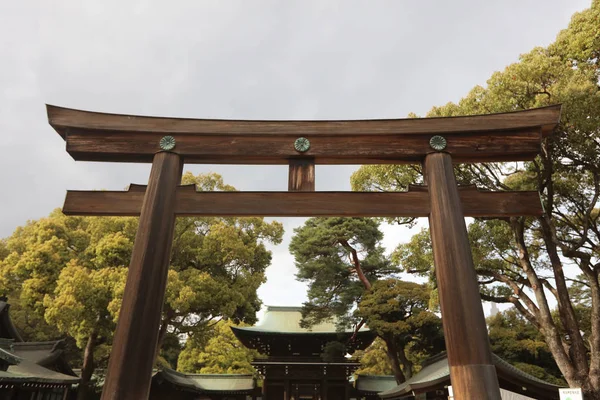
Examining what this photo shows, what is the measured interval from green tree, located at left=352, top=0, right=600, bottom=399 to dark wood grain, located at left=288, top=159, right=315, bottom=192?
6.64 metres

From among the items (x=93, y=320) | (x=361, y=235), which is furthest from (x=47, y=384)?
(x=361, y=235)

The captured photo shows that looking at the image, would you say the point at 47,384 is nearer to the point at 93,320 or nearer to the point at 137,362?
the point at 93,320

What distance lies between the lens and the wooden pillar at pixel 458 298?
11.9ft

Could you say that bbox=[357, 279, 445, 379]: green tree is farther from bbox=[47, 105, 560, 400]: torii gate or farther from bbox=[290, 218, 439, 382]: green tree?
bbox=[47, 105, 560, 400]: torii gate

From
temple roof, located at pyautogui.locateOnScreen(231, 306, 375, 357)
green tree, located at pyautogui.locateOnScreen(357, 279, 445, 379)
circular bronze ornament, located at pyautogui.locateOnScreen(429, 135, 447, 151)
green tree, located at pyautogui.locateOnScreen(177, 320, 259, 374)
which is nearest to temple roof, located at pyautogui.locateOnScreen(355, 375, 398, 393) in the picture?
temple roof, located at pyautogui.locateOnScreen(231, 306, 375, 357)

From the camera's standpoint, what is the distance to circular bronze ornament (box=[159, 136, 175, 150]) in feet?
15.6

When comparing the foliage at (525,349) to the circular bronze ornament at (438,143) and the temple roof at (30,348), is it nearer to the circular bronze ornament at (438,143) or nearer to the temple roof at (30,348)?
the circular bronze ornament at (438,143)

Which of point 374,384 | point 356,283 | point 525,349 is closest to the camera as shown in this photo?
point 525,349

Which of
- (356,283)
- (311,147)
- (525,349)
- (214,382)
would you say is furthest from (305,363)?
(311,147)

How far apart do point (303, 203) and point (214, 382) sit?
19358 millimetres

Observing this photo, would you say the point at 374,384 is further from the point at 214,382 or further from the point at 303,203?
the point at 303,203

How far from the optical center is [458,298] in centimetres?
391

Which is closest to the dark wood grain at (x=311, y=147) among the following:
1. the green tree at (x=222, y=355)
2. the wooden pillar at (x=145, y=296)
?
the wooden pillar at (x=145, y=296)

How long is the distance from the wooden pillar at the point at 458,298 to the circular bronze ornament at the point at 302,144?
5.04 feet
